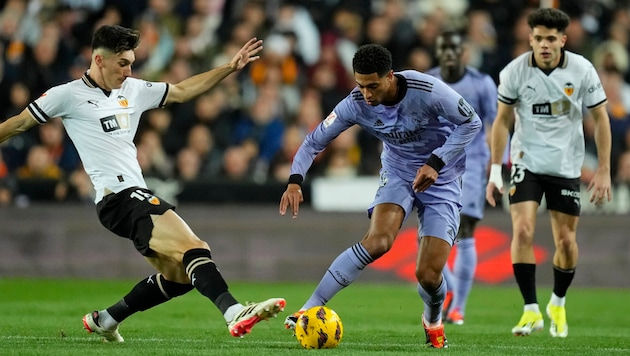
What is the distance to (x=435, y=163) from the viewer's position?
26.3 feet

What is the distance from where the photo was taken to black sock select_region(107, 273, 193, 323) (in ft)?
26.9

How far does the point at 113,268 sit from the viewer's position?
1546 cm

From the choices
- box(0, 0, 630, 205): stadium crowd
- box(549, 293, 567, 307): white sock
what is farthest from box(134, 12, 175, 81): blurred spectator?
box(549, 293, 567, 307): white sock

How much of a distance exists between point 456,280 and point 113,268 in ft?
19.7

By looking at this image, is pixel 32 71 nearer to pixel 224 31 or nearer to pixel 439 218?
pixel 224 31

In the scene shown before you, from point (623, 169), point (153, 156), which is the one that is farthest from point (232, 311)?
point (623, 169)

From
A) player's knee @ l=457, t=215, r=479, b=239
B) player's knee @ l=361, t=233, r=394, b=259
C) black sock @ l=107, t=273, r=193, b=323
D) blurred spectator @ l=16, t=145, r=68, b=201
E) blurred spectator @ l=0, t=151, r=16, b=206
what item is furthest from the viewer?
blurred spectator @ l=16, t=145, r=68, b=201

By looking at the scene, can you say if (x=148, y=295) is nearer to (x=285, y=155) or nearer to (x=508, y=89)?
(x=508, y=89)

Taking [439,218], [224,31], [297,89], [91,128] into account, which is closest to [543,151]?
[439,218]

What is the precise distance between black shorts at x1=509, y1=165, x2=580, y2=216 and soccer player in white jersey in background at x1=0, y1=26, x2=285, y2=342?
270 cm

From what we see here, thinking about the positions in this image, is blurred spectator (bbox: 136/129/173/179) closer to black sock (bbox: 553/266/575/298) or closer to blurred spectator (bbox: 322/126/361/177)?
blurred spectator (bbox: 322/126/361/177)

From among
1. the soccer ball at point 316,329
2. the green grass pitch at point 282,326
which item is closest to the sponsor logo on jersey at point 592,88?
the green grass pitch at point 282,326

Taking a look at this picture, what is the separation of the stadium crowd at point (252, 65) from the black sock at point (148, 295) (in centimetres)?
718

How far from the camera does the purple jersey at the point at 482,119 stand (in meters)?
11.1
